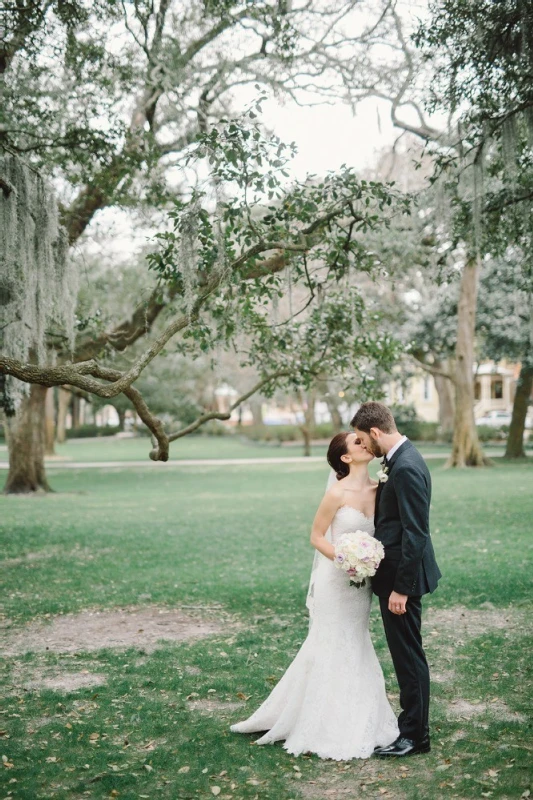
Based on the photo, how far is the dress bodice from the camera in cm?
434

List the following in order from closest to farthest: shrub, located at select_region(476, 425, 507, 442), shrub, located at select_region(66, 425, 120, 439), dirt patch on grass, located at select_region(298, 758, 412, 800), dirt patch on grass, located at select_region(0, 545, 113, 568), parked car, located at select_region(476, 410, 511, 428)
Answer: dirt patch on grass, located at select_region(298, 758, 412, 800)
dirt patch on grass, located at select_region(0, 545, 113, 568)
shrub, located at select_region(476, 425, 507, 442)
parked car, located at select_region(476, 410, 511, 428)
shrub, located at select_region(66, 425, 120, 439)

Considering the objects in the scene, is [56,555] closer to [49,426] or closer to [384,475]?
[384,475]

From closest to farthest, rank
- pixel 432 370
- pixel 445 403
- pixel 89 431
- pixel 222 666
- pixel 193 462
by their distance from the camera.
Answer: pixel 222 666, pixel 432 370, pixel 193 462, pixel 445 403, pixel 89 431

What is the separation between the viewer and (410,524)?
4039 mm

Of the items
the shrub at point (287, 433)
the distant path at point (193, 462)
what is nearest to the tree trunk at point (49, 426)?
the distant path at point (193, 462)

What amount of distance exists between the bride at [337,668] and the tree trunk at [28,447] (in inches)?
586

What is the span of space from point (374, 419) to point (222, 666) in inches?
108

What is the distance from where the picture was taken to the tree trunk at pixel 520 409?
991 inches

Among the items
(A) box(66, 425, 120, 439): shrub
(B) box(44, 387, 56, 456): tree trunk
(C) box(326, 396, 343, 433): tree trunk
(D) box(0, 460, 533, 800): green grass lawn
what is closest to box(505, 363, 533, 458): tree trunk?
(D) box(0, 460, 533, 800): green grass lawn

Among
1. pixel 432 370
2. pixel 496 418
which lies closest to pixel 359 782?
pixel 432 370

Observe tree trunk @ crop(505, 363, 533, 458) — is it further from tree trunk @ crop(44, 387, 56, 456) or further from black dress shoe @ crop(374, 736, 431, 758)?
black dress shoe @ crop(374, 736, 431, 758)

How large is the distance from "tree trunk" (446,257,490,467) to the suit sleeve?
63.8 feet

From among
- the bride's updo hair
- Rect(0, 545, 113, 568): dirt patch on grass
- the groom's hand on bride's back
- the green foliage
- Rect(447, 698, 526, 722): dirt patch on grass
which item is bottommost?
Rect(447, 698, 526, 722): dirt patch on grass

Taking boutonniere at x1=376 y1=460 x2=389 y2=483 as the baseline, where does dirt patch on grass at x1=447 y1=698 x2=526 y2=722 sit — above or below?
below
